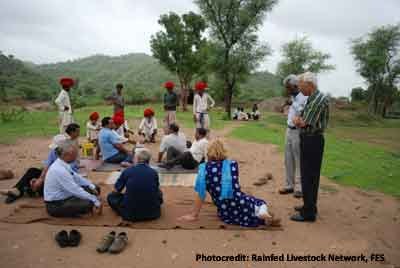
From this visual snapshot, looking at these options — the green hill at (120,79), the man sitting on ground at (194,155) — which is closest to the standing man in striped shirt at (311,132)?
the man sitting on ground at (194,155)

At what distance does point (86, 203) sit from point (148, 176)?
0.99 m

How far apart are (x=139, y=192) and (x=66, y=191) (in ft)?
3.30

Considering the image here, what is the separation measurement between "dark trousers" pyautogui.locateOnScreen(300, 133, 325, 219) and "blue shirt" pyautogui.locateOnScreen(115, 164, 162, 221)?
6.64 feet

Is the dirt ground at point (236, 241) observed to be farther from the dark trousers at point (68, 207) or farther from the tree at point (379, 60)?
the tree at point (379, 60)

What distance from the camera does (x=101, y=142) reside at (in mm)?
6910

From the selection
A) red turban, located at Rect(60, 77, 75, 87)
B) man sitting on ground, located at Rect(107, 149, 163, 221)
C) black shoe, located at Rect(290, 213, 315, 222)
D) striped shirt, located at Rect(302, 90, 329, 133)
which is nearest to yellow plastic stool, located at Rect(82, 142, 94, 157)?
red turban, located at Rect(60, 77, 75, 87)

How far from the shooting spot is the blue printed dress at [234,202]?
3.84 metres

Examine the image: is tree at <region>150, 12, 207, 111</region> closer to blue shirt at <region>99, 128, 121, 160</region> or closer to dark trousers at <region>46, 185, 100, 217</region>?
blue shirt at <region>99, 128, 121, 160</region>

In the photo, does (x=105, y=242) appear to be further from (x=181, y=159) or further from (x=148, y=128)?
(x=148, y=128)

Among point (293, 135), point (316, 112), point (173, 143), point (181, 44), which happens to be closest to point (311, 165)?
point (316, 112)

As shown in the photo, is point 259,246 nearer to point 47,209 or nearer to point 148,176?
point 148,176

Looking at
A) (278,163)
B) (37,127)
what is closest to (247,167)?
(278,163)

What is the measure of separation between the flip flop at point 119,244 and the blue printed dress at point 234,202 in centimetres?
117

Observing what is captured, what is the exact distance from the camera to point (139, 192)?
13.0ft
